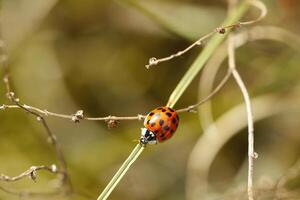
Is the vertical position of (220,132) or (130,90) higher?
(130,90)

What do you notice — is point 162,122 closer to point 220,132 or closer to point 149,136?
point 149,136

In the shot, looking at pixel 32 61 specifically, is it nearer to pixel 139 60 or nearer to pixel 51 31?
pixel 51 31

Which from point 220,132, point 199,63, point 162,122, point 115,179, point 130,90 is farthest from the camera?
point 130,90

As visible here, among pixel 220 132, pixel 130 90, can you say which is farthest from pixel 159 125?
pixel 130 90

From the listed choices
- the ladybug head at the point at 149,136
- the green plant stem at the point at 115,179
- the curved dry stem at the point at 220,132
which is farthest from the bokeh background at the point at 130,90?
the green plant stem at the point at 115,179

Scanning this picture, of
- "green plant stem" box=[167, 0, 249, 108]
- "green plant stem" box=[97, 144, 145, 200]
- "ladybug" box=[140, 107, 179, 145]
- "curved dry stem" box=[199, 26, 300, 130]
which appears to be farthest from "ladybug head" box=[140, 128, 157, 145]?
"curved dry stem" box=[199, 26, 300, 130]

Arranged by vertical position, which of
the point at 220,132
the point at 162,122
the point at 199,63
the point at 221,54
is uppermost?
the point at 221,54

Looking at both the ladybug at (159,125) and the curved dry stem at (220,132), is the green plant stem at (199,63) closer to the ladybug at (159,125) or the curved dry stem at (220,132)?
the ladybug at (159,125)

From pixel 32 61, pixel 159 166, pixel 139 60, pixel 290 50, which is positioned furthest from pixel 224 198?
pixel 32 61
